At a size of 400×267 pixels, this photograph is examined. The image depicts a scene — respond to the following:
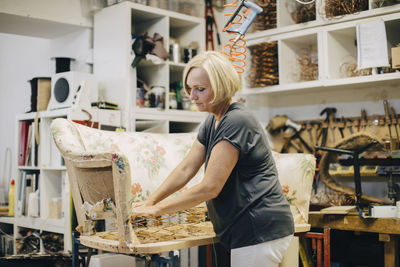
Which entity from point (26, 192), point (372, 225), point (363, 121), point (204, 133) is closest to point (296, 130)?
point (363, 121)

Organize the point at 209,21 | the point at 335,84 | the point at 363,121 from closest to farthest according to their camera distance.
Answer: the point at 335,84 → the point at 363,121 → the point at 209,21

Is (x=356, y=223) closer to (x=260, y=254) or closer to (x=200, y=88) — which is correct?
(x=260, y=254)

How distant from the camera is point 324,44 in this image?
3.26 meters

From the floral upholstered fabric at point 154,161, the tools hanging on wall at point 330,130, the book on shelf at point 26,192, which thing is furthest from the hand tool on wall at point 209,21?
the book on shelf at point 26,192

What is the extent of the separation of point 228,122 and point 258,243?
1.43 feet

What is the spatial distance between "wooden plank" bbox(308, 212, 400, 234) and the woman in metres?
1.02

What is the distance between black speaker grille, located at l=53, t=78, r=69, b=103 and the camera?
3363 millimetres

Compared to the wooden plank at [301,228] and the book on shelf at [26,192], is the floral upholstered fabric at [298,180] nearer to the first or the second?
the wooden plank at [301,228]

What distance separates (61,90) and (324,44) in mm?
1922

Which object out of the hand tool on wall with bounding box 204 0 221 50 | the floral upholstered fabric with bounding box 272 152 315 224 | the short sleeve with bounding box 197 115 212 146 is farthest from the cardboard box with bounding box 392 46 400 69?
the hand tool on wall with bounding box 204 0 221 50

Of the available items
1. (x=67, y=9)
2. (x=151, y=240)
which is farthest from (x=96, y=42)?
(x=151, y=240)

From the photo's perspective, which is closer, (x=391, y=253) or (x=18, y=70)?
(x=391, y=253)

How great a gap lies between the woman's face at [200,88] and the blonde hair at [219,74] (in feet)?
0.08

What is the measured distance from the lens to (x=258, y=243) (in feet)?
5.30
